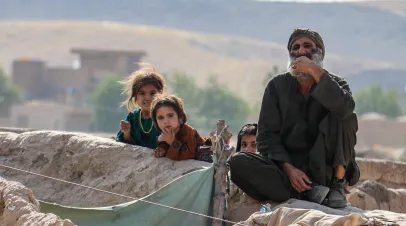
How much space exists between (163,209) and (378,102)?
3112 inches

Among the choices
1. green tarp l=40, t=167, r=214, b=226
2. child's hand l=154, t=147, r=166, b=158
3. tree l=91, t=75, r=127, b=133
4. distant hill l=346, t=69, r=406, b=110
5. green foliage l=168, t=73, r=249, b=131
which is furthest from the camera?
distant hill l=346, t=69, r=406, b=110

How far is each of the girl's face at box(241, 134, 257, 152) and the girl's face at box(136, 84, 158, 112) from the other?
741mm

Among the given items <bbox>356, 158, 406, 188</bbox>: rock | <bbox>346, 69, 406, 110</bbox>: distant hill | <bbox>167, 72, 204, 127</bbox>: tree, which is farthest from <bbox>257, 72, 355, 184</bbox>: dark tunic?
<bbox>346, 69, 406, 110</bbox>: distant hill

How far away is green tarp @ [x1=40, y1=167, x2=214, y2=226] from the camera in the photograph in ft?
24.8

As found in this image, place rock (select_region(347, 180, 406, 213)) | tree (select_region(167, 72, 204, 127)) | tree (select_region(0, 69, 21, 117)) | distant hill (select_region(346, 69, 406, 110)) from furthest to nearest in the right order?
distant hill (select_region(346, 69, 406, 110)), tree (select_region(167, 72, 204, 127)), tree (select_region(0, 69, 21, 117)), rock (select_region(347, 180, 406, 213))

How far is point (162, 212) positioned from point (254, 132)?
1503 mm

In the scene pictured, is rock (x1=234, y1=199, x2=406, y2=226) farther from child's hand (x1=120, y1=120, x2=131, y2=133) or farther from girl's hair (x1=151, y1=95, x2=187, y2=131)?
child's hand (x1=120, y1=120, x2=131, y2=133)

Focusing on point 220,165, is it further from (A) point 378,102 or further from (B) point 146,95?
(A) point 378,102

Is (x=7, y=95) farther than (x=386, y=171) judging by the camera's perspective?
Yes

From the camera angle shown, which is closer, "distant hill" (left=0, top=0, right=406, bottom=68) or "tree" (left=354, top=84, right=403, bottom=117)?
"tree" (left=354, top=84, right=403, bottom=117)

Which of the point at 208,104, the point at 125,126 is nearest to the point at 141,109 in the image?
the point at 125,126

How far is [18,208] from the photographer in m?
6.95

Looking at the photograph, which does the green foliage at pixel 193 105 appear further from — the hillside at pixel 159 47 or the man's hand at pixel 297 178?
the man's hand at pixel 297 178

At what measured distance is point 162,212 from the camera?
778 centimetres
